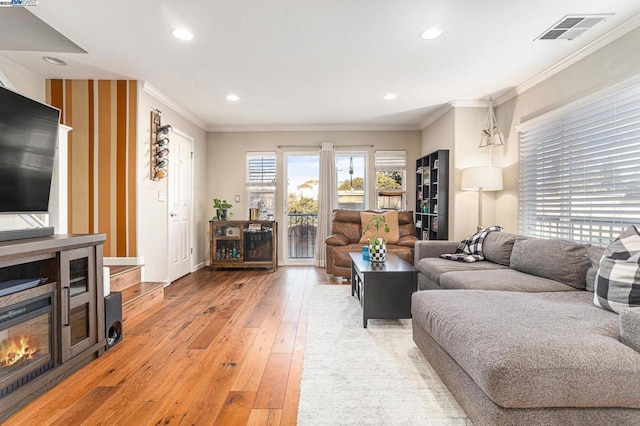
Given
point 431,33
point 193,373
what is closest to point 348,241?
point 431,33

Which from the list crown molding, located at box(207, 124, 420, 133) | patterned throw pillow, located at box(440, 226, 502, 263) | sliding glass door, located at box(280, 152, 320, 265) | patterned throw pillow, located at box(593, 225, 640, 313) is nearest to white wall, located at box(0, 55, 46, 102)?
crown molding, located at box(207, 124, 420, 133)

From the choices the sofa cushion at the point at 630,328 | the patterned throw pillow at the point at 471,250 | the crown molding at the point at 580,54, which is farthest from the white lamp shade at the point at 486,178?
the sofa cushion at the point at 630,328

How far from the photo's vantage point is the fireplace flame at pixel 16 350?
1.72m

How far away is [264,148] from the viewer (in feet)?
20.4

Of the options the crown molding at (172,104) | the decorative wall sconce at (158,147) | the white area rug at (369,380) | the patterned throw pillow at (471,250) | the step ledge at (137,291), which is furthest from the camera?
the decorative wall sconce at (158,147)

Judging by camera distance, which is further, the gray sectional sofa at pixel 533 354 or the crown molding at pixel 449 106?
the crown molding at pixel 449 106

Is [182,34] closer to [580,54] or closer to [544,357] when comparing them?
[544,357]

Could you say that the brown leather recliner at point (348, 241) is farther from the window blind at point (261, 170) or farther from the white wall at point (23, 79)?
the white wall at point (23, 79)

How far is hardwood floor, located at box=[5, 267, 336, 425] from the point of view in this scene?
172 cm

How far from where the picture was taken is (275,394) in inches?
75.0

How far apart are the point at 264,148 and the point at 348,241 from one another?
94.9 inches

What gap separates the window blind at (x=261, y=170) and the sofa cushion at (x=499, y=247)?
12.5 feet

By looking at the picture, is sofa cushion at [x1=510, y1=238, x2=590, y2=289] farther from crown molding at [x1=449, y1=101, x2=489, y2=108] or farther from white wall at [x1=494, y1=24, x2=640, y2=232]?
crown molding at [x1=449, y1=101, x2=489, y2=108]

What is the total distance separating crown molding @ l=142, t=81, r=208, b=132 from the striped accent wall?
20 centimetres
